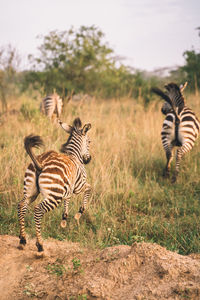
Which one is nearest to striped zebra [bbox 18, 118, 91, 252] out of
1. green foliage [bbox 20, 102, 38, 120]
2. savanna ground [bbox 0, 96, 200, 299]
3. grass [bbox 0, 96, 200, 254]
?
savanna ground [bbox 0, 96, 200, 299]

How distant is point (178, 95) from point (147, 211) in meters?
2.68

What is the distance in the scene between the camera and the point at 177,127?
654 cm

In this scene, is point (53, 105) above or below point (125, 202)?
above

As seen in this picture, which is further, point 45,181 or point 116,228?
point 116,228

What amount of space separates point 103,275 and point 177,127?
4213 millimetres

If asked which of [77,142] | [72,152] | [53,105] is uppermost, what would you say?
[53,105]

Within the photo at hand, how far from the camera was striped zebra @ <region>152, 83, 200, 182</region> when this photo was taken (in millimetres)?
6523

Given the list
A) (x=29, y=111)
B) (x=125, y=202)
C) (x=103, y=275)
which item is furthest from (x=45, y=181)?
(x=29, y=111)

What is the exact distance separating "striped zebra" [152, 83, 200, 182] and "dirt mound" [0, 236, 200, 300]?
347cm

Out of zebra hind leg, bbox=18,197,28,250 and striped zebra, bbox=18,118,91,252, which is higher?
striped zebra, bbox=18,118,91,252

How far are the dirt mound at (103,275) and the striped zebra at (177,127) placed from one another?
3472 mm

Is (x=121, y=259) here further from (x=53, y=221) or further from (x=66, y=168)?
(x=53, y=221)

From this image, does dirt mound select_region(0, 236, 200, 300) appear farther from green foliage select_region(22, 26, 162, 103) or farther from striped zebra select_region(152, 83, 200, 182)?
green foliage select_region(22, 26, 162, 103)

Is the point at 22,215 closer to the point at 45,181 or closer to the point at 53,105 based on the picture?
the point at 45,181
